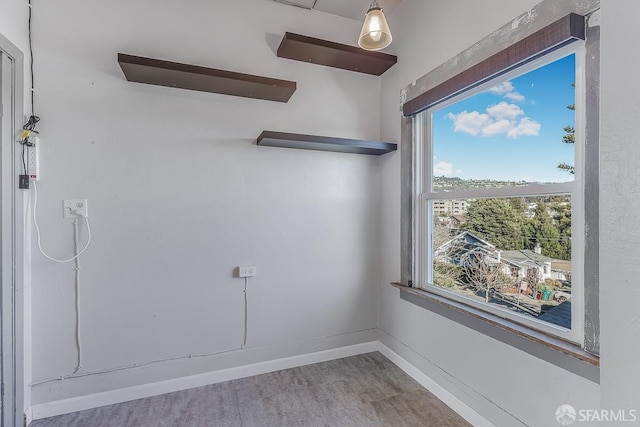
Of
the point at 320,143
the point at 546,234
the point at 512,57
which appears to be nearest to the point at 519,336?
the point at 546,234

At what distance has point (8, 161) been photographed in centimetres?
169

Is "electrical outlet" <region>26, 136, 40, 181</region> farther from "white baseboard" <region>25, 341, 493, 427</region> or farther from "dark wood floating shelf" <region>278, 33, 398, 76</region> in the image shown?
"dark wood floating shelf" <region>278, 33, 398, 76</region>

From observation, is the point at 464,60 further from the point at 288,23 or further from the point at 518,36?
the point at 288,23

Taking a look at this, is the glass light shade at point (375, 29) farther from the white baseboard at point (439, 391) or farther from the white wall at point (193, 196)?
the white baseboard at point (439, 391)

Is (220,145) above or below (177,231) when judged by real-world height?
above

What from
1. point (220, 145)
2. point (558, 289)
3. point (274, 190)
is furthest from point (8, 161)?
point (558, 289)

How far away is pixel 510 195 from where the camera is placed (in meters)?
1.72

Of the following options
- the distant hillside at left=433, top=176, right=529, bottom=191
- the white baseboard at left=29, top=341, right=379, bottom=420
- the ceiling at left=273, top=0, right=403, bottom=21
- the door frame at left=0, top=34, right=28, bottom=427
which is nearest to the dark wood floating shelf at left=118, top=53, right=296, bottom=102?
the door frame at left=0, top=34, right=28, bottom=427

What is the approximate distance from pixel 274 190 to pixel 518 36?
5.77ft

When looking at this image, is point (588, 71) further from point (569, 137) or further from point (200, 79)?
point (200, 79)

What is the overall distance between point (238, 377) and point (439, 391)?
1.42m

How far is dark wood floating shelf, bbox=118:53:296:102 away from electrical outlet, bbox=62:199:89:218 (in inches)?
33.8

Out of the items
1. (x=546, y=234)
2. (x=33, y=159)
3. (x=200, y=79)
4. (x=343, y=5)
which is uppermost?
(x=343, y=5)

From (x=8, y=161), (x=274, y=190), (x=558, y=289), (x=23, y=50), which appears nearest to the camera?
(x=558, y=289)
